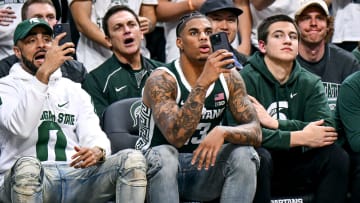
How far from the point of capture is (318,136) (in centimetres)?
590

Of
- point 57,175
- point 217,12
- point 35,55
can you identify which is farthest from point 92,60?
point 57,175

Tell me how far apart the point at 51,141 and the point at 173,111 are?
867mm

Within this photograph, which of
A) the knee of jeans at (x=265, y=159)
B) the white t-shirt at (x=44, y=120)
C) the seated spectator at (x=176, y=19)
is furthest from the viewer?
the seated spectator at (x=176, y=19)

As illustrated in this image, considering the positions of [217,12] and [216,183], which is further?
[217,12]

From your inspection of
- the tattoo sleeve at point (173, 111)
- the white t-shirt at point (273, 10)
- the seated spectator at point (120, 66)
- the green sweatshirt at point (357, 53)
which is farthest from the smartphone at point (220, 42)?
the white t-shirt at point (273, 10)

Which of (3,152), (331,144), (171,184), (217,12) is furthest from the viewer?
(217,12)

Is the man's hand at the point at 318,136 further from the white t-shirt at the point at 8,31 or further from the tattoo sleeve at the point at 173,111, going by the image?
the white t-shirt at the point at 8,31

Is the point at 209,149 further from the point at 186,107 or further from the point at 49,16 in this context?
the point at 49,16

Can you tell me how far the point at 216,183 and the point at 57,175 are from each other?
0.97 metres

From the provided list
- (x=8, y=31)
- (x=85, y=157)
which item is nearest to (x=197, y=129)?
(x=85, y=157)

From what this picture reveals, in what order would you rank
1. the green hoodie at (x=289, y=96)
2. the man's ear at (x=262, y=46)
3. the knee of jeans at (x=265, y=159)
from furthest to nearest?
the man's ear at (x=262, y=46) → the green hoodie at (x=289, y=96) → the knee of jeans at (x=265, y=159)

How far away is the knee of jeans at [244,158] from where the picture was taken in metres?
5.24

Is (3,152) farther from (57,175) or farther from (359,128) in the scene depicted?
(359,128)

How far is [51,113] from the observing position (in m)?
5.63
